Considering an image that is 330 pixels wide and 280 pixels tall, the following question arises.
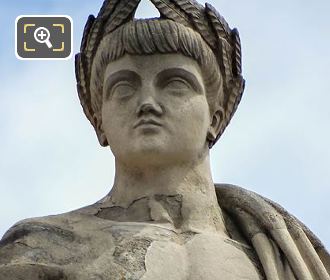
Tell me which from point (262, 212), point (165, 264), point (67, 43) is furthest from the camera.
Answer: point (67, 43)

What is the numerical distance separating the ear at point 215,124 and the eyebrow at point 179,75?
30 centimetres

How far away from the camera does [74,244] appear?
761 cm

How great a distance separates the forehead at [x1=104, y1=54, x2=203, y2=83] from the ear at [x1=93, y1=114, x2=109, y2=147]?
0.45m

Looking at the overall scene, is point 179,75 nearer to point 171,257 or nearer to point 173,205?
point 173,205

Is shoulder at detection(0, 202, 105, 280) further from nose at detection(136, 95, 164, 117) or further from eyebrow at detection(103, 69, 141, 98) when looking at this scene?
eyebrow at detection(103, 69, 141, 98)

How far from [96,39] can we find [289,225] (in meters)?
1.68

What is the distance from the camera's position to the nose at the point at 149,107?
787cm

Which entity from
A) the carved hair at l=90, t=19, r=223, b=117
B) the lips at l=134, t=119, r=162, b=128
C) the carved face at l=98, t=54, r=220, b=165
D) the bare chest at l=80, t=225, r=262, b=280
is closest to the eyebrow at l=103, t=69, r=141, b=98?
the carved face at l=98, t=54, r=220, b=165

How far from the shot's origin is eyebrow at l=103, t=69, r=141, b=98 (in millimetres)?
8055

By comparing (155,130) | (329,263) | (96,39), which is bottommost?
(329,263)

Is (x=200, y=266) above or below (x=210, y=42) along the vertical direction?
below

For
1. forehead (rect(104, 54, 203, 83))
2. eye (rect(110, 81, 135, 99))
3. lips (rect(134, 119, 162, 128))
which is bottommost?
lips (rect(134, 119, 162, 128))

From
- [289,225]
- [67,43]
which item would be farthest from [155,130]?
[67,43]

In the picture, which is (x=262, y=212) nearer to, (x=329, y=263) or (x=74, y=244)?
(x=329, y=263)
